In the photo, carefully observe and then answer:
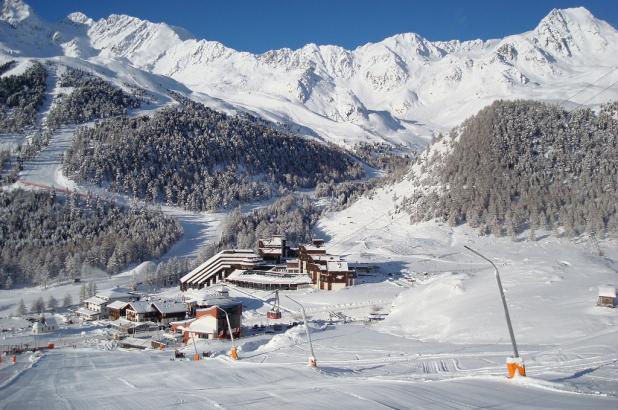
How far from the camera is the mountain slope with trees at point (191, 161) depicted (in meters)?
141

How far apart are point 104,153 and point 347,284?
103 meters

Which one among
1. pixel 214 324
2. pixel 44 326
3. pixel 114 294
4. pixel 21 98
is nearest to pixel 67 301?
pixel 114 294

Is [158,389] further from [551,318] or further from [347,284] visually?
[347,284]

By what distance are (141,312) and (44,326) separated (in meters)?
9.77

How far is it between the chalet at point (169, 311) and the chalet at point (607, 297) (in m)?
41.0

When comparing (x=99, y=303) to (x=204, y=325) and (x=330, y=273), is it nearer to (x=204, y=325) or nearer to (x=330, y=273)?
(x=204, y=325)

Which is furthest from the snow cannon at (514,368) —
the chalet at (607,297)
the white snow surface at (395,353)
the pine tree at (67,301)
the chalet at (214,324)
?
the pine tree at (67,301)

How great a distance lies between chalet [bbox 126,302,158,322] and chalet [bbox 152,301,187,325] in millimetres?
445

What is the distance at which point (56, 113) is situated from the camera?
168 meters

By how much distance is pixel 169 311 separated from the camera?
189 ft

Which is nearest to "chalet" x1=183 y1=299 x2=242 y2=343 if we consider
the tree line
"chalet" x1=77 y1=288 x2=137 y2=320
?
"chalet" x1=77 y1=288 x2=137 y2=320

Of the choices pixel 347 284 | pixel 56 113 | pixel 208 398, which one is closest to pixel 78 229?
pixel 347 284

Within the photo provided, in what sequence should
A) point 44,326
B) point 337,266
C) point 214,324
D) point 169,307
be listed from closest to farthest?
point 214,324, point 44,326, point 169,307, point 337,266

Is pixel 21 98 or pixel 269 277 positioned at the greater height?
pixel 21 98
